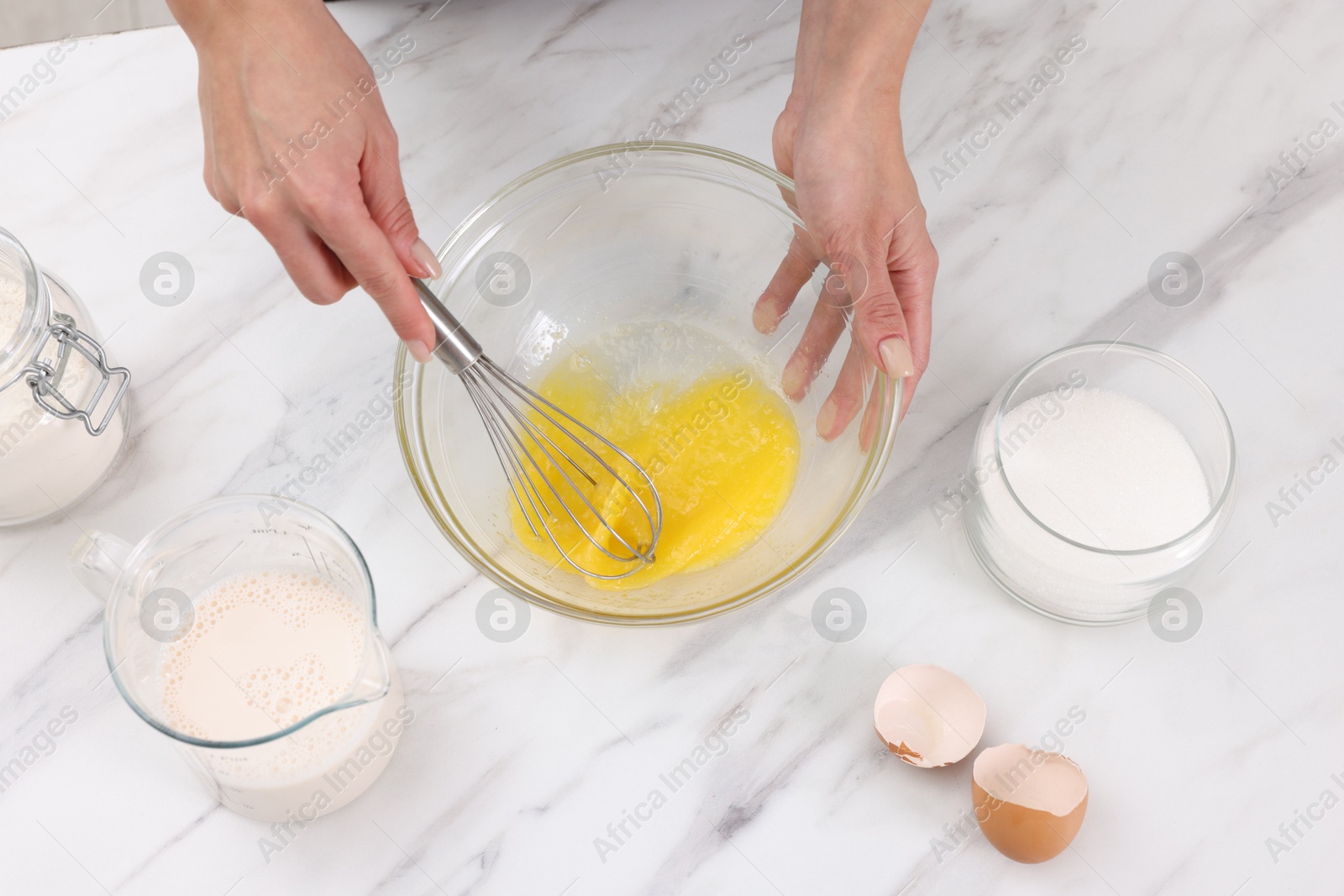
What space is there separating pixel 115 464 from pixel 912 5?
1.05 meters

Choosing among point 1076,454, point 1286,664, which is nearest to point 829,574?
point 1076,454

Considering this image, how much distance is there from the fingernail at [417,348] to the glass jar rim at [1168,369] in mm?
611

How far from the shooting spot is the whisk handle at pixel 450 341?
0.96 meters

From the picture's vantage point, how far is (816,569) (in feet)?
3.93

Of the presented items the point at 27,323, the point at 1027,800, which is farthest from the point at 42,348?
the point at 1027,800

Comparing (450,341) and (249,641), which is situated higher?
(450,341)

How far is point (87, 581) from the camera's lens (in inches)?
40.9

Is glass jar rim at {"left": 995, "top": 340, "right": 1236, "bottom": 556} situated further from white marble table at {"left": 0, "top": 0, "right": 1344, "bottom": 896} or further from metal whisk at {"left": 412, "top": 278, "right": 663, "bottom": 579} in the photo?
metal whisk at {"left": 412, "top": 278, "right": 663, "bottom": 579}

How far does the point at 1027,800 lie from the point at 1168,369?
509 millimetres

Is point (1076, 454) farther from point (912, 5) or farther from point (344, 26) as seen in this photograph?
point (344, 26)

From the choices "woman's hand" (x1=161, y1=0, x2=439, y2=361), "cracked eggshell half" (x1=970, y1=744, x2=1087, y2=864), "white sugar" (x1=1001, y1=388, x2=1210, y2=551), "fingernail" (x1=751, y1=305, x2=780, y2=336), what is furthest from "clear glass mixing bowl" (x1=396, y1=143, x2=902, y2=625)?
"cracked eggshell half" (x1=970, y1=744, x2=1087, y2=864)

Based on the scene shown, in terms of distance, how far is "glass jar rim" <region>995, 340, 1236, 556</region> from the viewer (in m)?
1.04

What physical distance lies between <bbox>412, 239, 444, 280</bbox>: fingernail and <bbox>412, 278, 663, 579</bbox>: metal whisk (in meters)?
0.02

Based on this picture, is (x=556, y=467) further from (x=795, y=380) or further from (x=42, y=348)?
(x=42, y=348)
